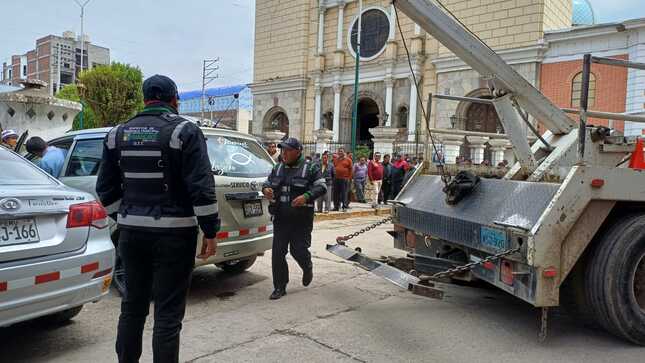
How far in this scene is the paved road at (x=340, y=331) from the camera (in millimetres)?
3709

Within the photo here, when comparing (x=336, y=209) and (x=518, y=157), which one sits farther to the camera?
(x=336, y=209)

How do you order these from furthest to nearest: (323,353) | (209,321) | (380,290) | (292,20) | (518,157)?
(292,20) < (380,290) < (518,157) < (209,321) < (323,353)

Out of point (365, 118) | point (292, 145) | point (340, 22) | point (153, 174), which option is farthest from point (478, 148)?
point (365, 118)

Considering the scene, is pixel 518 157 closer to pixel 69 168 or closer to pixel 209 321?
pixel 209 321

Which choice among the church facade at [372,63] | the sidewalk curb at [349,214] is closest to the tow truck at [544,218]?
the sidewalk curb at [349,214]

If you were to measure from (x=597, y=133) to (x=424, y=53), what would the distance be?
23.3 m

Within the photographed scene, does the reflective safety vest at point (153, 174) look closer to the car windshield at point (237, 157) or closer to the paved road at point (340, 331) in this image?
the paved road at point (340, 331)

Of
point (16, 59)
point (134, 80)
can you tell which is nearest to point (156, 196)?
point (134, 80)

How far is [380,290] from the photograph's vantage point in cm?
554

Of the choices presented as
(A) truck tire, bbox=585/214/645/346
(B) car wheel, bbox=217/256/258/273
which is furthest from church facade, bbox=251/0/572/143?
(A) truck tire, bbox=585/214/645/346

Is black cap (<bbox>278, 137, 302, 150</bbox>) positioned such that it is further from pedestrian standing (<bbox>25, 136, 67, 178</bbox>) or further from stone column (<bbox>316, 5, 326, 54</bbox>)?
stone column (<bbox>316, 5, 326, 54</bbox>)

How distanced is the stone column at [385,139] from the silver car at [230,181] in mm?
13263

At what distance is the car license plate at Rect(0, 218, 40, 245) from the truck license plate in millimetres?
3300

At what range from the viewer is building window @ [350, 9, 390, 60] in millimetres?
28828
